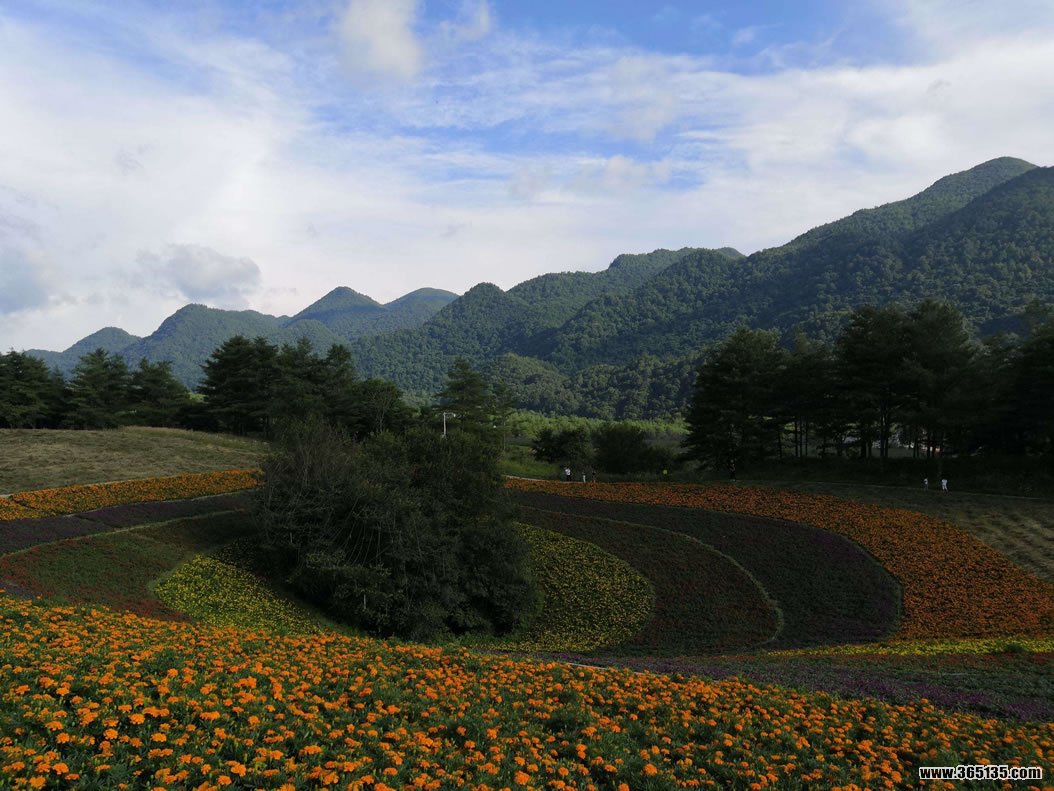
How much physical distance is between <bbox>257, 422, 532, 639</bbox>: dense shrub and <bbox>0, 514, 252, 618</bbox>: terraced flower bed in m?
3.32

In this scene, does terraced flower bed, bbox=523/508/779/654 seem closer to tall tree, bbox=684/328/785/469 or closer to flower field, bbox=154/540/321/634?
flower field, bbox=154/540/321/634

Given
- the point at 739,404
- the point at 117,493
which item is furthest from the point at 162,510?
the point at 739,404

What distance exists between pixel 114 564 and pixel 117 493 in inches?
373

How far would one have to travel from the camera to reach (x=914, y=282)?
13888 centimetres

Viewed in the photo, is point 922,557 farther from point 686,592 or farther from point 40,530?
point 40,530

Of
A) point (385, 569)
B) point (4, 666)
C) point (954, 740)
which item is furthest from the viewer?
point (385, 569)

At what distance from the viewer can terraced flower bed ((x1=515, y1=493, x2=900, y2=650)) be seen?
1852cm

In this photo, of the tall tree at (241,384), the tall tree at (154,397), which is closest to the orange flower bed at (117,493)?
the tall tree at (241,384)

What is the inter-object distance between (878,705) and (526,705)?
5507mm

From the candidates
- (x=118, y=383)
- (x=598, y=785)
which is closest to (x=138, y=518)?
(x=598, y=785)

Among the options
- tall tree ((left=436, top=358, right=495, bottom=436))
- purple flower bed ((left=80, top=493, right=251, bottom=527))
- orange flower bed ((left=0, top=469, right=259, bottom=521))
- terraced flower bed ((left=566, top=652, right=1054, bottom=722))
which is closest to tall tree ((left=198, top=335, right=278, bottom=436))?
tall tree ((left=436, top=358, right=495, bottom=436))

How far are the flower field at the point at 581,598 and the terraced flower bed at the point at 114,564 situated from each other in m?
10.8

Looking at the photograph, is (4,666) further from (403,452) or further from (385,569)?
(403,452)

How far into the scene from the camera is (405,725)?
708cm
